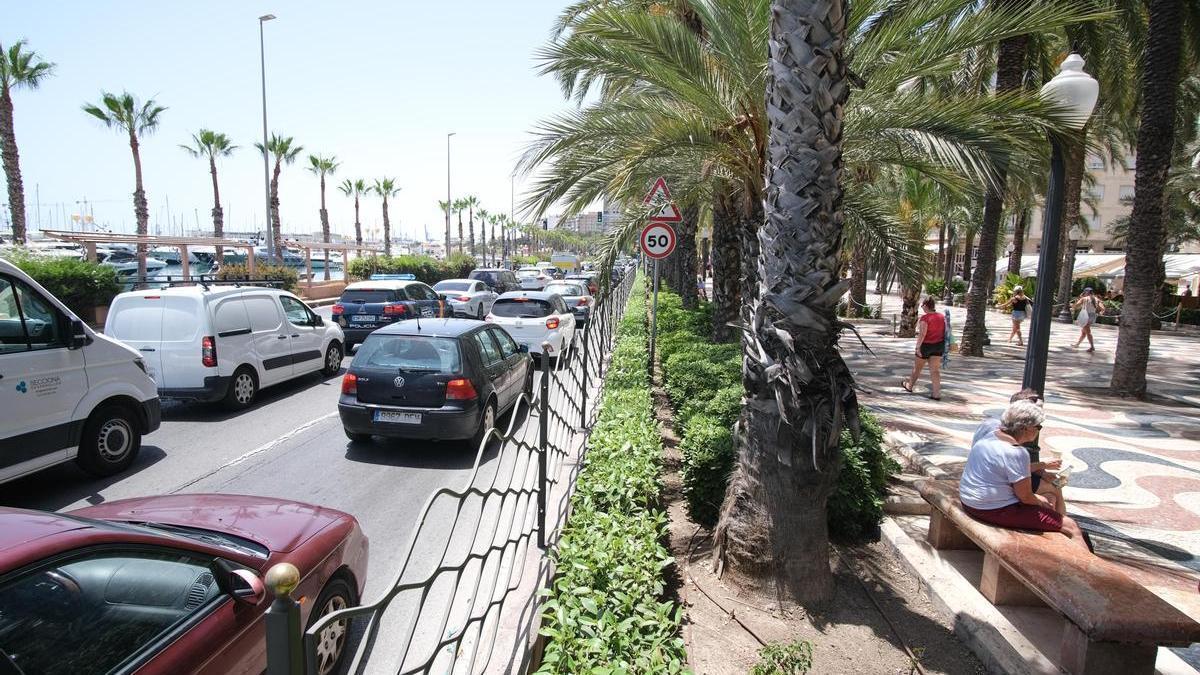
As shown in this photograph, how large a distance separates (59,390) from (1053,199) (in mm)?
8638

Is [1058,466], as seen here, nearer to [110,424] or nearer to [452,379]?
[452,379]

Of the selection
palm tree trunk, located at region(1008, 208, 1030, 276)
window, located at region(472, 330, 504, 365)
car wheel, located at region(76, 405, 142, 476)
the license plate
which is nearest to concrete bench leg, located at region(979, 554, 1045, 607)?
the license plate

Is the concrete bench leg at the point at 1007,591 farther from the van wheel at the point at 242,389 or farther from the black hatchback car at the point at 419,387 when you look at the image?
the van wheel at the point at 242,389

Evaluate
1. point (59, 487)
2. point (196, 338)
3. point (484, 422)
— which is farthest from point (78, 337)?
point (484, 422)

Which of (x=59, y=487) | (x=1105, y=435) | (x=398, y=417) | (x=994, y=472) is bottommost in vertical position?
(x=59, y=487)

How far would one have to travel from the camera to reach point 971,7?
12.1 m

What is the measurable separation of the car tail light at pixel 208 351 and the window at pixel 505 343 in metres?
3.77

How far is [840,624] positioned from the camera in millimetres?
3807

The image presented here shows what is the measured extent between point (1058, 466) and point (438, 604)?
439cm

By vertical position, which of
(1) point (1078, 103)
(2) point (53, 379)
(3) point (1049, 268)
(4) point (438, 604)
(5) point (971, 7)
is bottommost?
(4) point (438, 604)

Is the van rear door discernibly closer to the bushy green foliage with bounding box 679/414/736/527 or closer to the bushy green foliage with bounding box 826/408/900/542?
the bushy green foliage with bounding box 679/414/736/527

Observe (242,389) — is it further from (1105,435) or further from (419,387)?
(1105,435)

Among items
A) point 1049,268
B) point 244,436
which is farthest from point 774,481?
point 244,436

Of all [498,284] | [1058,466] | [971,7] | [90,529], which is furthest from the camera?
[498,284]
